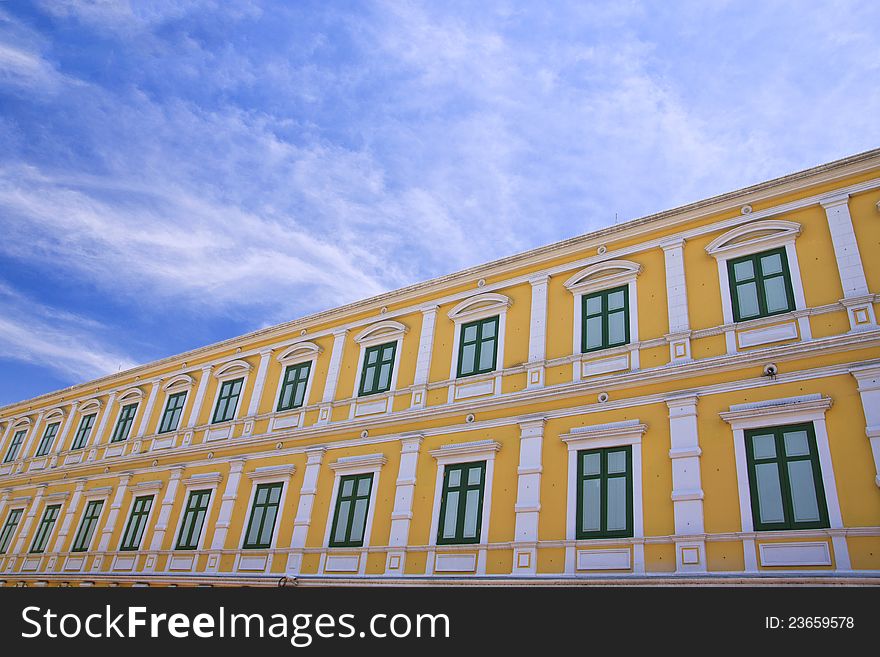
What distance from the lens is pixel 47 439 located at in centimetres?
2916

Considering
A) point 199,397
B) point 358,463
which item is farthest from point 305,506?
point 199,397

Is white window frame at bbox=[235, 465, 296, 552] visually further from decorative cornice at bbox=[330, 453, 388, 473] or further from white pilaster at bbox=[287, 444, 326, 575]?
decorative cornice at bbox=[330, 453, 388, 473]

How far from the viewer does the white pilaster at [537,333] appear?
53.5ft

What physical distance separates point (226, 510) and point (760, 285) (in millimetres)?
15500

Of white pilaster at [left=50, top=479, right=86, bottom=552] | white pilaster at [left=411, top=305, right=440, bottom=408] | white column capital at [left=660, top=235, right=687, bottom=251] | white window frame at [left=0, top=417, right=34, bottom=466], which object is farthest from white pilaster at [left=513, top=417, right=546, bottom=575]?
white window frame at [left=0, top=417, right=34, bottom=466]

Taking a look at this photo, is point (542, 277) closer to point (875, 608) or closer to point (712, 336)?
point (712, 336)

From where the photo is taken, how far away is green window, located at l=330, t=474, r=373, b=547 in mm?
17141

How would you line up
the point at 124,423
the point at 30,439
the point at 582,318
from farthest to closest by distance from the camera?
the point at 30,439 < the point at 124,423 < the point at 582,318

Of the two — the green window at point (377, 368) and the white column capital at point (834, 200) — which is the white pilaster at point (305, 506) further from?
the white column capital at point (834, 200)

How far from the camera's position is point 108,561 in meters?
22.0

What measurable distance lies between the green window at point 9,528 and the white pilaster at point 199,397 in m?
9.57

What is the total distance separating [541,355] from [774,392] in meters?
5.28

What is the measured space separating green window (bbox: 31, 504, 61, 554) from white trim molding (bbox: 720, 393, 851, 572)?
23.8 m

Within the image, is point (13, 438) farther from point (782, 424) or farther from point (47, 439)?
point (782, 424)
